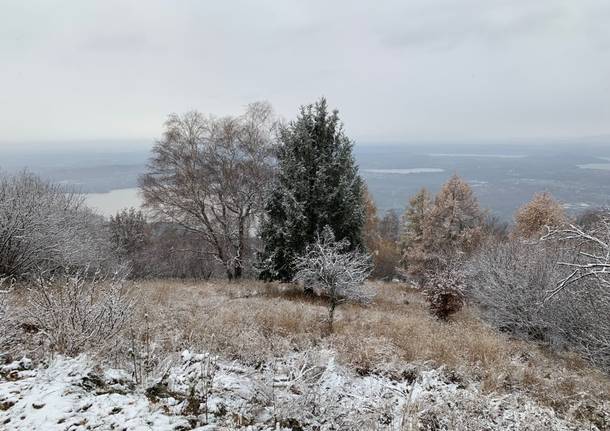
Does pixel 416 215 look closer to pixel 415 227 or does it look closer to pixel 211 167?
pixel 415 227

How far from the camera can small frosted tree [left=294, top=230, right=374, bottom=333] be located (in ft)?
26.2

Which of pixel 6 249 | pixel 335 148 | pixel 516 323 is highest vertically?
pixel 335 148

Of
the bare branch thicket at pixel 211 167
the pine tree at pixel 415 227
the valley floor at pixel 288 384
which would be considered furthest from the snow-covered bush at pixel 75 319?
the pine tree at pixel 415 227

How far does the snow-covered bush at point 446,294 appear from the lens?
10438mm

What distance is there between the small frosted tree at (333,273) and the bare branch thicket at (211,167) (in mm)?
6845

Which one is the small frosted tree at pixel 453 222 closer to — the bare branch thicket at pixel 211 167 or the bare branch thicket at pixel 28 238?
the bare branch thicket at pixel 211 167

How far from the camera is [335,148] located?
11672mm

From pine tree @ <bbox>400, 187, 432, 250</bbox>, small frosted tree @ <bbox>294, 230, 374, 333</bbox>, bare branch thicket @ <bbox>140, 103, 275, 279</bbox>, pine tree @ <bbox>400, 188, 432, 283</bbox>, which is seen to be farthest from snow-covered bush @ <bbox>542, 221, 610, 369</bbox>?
pine tree @ <bbox>400, 187, 432, 250</bbox>

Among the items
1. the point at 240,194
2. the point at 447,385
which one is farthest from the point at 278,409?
the point at 240,194

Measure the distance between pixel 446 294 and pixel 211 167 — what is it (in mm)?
12109

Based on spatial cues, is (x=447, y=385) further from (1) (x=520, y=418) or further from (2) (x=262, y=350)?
(2) (x=262, y=350)

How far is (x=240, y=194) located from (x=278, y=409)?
14.1m

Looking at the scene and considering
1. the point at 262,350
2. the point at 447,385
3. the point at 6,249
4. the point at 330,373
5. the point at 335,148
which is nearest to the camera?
the point at 330,373

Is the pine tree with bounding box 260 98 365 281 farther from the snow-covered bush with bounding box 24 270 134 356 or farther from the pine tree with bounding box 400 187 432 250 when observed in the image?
the pine tree with bounding box 400 187 432 250
